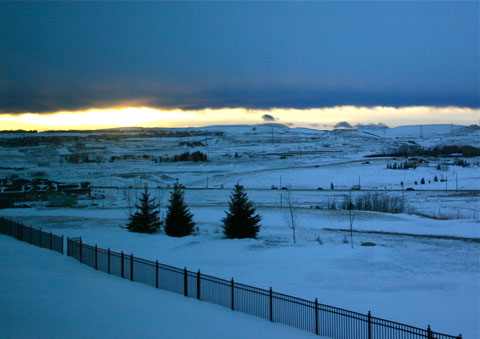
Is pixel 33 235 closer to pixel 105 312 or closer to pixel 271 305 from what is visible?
pixel 105 312

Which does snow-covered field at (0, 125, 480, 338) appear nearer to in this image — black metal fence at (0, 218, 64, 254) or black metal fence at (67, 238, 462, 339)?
black metal fence at (67, 238, 462, 339)

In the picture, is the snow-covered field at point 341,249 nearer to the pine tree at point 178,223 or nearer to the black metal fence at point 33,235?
the pine tree at point 178,223

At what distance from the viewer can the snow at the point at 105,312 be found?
12.8m

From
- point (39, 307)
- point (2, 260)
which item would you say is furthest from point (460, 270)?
point (2, 260)

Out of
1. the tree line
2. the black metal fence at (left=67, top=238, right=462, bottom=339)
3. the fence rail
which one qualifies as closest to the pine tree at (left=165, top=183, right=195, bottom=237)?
the tree line

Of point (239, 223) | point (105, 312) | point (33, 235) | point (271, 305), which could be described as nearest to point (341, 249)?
point (239, 223)

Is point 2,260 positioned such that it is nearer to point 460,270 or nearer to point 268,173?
point 460,270

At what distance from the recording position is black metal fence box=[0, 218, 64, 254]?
28000mm

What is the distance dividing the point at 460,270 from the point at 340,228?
19323 mm

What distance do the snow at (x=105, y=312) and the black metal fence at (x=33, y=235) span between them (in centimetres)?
768

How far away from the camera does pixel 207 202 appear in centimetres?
6862

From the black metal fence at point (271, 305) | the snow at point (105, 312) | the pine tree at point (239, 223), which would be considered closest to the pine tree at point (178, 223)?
the pine tree at point (239, 223)

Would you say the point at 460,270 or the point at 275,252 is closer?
the point at 460,270

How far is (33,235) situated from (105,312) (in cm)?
1972
